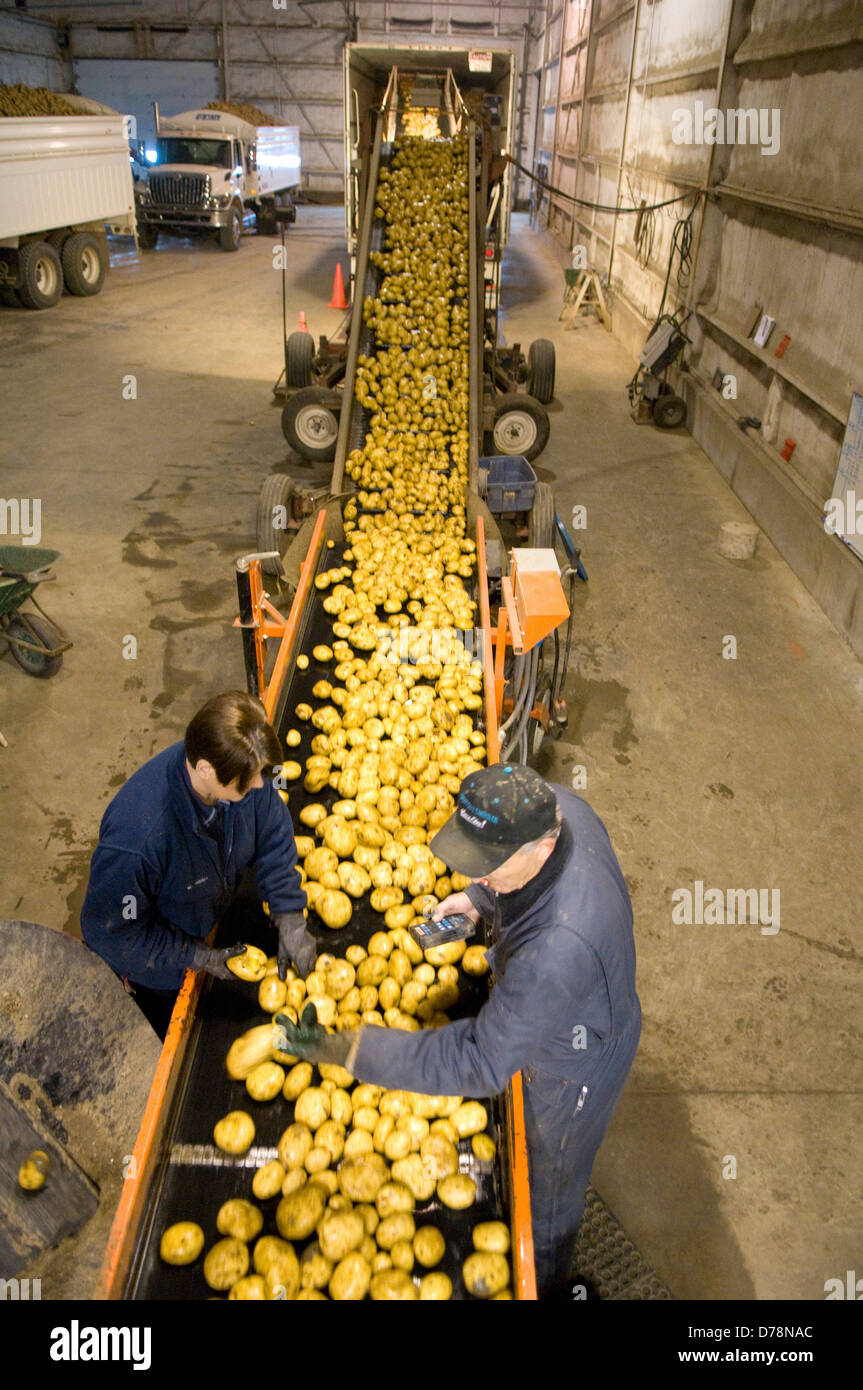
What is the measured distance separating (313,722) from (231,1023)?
1571 mm

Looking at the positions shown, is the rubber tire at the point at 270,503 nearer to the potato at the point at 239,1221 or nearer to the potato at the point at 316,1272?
the potato at the point at 239,1221

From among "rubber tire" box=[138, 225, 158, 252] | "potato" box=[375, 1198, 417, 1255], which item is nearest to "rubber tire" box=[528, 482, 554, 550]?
"potato" box=[375, 1198, 417, 1255]

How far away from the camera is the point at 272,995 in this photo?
103 inches

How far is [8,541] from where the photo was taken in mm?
7809

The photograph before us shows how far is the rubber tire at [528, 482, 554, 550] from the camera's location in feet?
21.7

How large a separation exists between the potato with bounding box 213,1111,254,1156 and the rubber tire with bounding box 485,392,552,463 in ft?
25.2

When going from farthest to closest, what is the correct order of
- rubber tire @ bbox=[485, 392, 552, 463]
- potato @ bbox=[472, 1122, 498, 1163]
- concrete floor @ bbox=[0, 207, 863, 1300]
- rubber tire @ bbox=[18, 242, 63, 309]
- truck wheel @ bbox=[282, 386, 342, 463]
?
rubber tire @ bbox=[18, 242, 63, 309] → rubber tire @ bbox=[485, 392, 552, 463] → truck wheel @ bbox=[282, 386, 342, 463] → concrete floor @ bbox=[0, 207, 863, 1300] → potato @ bbox=[472, 1122, 498, 1163]

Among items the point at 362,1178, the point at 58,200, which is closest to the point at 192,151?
the point at 58,200

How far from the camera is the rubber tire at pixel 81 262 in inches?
632

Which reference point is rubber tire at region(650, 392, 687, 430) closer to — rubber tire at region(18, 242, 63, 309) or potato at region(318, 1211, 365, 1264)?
potato at region(318, 1211, 365, 1264)

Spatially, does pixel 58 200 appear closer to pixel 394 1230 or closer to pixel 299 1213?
pixel 299 1213

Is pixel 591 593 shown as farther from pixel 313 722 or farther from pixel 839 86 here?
pixel 839 86

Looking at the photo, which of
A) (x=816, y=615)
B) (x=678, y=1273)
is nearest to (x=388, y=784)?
(x=678, y=1273)

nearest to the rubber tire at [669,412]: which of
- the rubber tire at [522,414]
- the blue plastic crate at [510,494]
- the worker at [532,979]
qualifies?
the rubber tire at [522,414]
